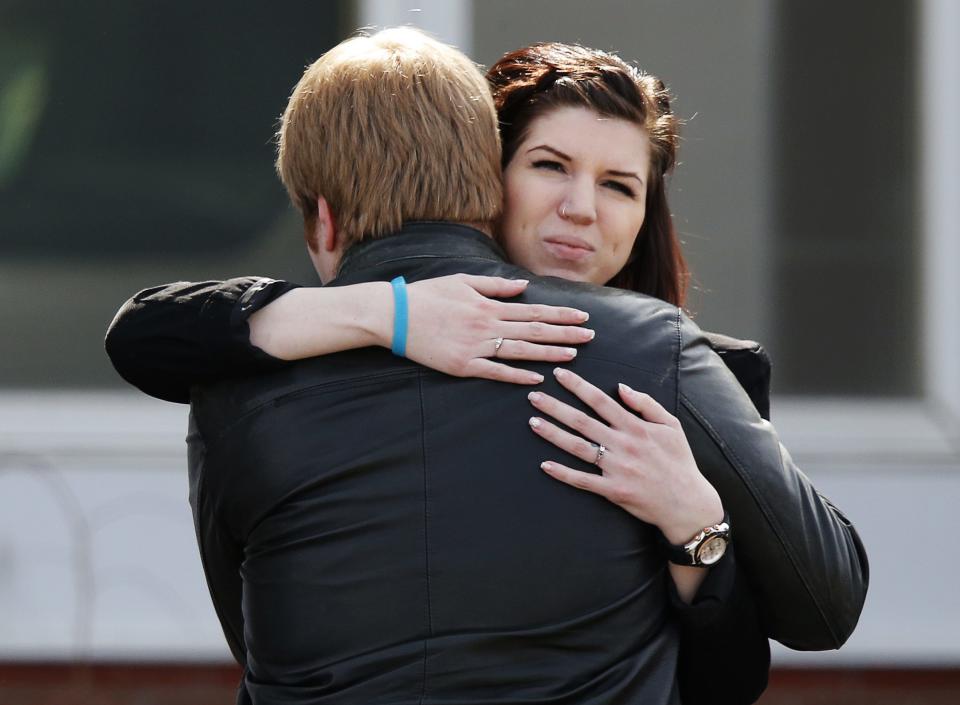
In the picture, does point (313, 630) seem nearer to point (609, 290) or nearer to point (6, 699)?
point (609, 290)

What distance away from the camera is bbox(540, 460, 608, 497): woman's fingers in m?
1.58

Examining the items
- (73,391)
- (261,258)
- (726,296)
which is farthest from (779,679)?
(73,391)

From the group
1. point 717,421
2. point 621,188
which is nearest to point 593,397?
point 717,421

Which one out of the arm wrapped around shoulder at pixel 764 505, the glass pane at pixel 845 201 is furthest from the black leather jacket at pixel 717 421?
the glass pane at pixel 845 201

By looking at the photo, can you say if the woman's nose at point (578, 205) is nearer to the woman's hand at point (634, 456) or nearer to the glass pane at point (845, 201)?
the woman's hand at point (634, 456)

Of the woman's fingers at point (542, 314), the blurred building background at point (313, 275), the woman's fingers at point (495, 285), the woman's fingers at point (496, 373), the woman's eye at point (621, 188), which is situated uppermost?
the woman's eye at point (621, 188)

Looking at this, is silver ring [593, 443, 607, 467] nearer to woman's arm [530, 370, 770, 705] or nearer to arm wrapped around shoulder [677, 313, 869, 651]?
woman's arm [530, 370, 770, 705]

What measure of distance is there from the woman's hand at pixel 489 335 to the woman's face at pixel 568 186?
43 centimetres

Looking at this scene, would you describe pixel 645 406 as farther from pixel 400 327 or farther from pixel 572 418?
pixel 400 327

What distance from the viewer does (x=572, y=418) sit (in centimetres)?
159

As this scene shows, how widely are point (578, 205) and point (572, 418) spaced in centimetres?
52

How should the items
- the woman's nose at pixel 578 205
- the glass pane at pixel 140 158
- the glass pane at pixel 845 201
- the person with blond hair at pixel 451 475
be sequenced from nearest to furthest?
1. the person with blond hair at pixel 451 475
2. the woman's nose at pixel 578 205
3. the glass pane at pixel 140 158
4. the glass pane at pixel 845 201

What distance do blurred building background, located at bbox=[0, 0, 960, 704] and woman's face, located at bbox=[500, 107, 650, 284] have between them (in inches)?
78.2

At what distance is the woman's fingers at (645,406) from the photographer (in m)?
1.61
